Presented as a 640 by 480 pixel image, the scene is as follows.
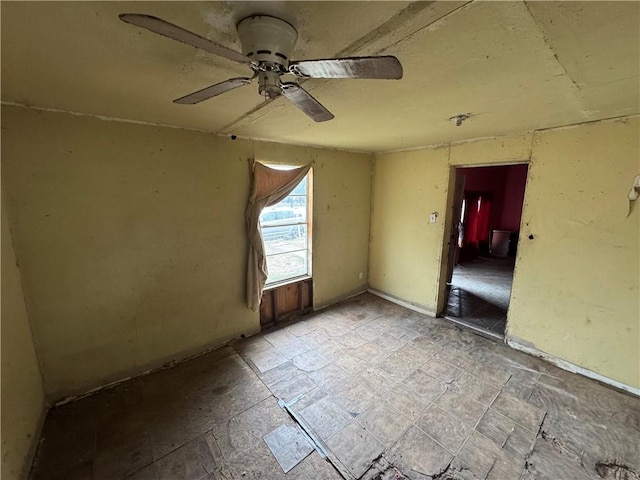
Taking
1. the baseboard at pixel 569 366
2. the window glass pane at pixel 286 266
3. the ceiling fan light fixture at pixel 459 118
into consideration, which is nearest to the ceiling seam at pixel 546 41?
the ceiling fan light fixture at pixel 459 118

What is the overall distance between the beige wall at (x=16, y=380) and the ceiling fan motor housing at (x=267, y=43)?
6.84 feet

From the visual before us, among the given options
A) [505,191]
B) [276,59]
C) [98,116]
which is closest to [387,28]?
[276,59]

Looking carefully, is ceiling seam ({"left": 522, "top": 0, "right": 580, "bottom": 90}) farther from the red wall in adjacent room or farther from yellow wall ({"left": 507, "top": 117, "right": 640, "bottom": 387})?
the red wall in adjacent room

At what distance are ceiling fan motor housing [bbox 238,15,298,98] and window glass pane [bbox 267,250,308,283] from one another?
8.54 feet

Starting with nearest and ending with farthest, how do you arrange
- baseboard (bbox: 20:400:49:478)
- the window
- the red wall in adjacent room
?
1. baseboard (bbox: 20:400:49:478)
2. the window
3. the red wall in adjacent room

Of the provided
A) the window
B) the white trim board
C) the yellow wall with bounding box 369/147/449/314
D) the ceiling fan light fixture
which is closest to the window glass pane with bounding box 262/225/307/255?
the window

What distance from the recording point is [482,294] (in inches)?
179

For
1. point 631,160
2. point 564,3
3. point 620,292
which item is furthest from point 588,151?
point 564,3

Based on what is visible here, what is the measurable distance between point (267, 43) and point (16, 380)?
2.44m

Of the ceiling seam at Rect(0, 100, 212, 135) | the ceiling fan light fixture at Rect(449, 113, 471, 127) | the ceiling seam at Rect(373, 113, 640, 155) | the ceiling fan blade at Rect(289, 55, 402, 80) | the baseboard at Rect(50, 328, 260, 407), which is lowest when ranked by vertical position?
the baseboard at Rect(50, 328, 260, 407)

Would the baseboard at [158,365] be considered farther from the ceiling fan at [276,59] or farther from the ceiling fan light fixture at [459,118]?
the ceiling fan light fixture at [459,118]

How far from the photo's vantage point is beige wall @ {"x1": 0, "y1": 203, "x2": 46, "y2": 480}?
1.50m

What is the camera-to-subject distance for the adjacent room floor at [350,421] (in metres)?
1.74

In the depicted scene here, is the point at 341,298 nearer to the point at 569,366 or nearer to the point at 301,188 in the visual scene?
Answer: the point at 301,188
